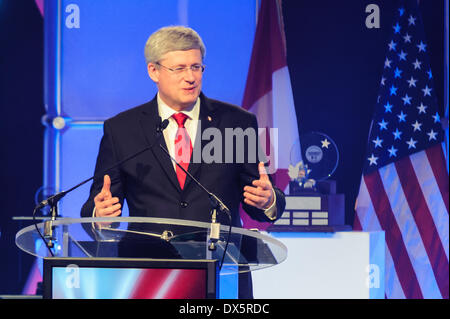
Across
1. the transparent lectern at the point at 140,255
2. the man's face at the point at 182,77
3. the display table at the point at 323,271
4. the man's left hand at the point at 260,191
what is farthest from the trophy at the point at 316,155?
the transparent lectern at the point at 140,255

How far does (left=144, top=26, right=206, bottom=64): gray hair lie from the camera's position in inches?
101

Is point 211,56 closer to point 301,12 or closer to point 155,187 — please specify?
point 301,12

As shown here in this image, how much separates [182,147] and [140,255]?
0.86m

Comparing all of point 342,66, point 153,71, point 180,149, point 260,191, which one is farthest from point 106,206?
point 342,66

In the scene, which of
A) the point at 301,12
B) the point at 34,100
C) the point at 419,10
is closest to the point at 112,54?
the point at 34,100

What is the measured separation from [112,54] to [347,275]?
2601 millimetres

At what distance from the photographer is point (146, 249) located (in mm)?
1730

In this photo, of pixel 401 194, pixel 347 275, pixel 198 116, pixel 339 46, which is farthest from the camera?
pixel 339 46

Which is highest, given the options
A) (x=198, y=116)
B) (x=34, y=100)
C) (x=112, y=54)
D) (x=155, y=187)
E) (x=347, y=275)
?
(x=112, y=54)

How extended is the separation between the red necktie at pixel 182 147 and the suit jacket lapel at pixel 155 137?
1.6 inches

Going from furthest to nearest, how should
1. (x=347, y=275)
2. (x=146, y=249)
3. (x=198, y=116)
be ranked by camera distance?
(x=347, y=275) < (x=198, y=116) < (x=146, y=249)

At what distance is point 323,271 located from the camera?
414 centimetres

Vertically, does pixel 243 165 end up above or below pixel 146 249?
above

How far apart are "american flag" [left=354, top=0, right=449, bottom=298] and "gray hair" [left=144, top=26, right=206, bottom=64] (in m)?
2.53
